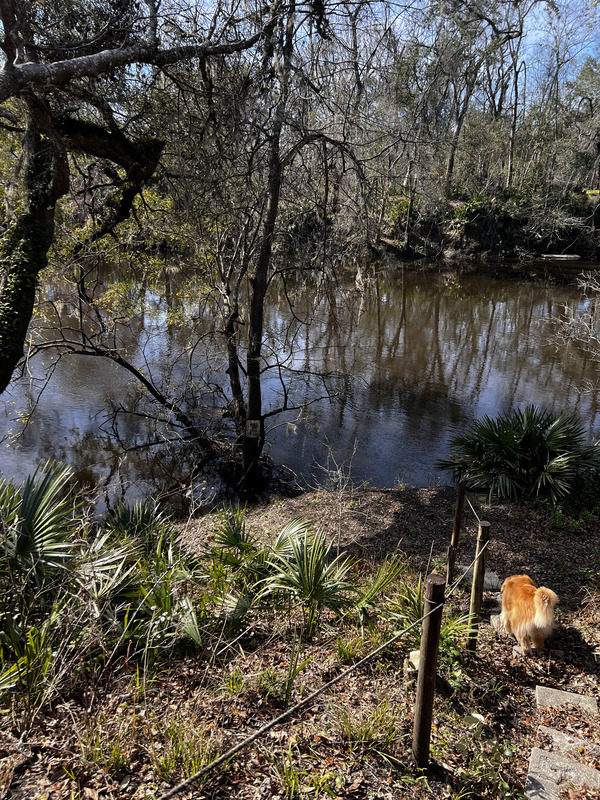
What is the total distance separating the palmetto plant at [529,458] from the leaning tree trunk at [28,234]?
7.32m

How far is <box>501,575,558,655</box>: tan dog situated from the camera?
14.1 ft

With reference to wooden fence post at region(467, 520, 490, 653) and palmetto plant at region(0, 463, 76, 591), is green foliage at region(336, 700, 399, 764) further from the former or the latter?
palmetto plant at region(0, 463, 76, 591)

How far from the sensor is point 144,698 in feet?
10.9

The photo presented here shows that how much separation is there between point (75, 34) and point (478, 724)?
391 inches

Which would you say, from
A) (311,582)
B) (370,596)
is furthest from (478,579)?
(311,582)

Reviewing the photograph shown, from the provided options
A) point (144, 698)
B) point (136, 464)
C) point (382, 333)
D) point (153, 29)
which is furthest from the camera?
point (382, 333)

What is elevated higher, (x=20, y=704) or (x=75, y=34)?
(x=75, y=34)

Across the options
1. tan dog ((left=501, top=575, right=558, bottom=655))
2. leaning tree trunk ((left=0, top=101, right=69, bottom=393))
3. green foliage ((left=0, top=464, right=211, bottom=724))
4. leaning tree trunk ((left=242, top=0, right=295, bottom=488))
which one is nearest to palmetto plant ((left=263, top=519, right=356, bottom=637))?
green foliage ((left=0, top=464, right=211, bottom=724))

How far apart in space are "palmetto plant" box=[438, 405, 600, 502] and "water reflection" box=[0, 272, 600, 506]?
A: 1476 millimetres

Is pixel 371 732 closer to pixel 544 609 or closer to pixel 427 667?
pixel 427 667

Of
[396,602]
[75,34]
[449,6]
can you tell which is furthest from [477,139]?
[396,602]

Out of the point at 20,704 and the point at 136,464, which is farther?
the point at 136,464

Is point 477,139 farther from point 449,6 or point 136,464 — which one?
point 136,464

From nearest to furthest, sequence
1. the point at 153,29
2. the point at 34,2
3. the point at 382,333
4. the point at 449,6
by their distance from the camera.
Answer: the point at 153,29
the point at 34,2
the point at 449,6
the point at 382,333
